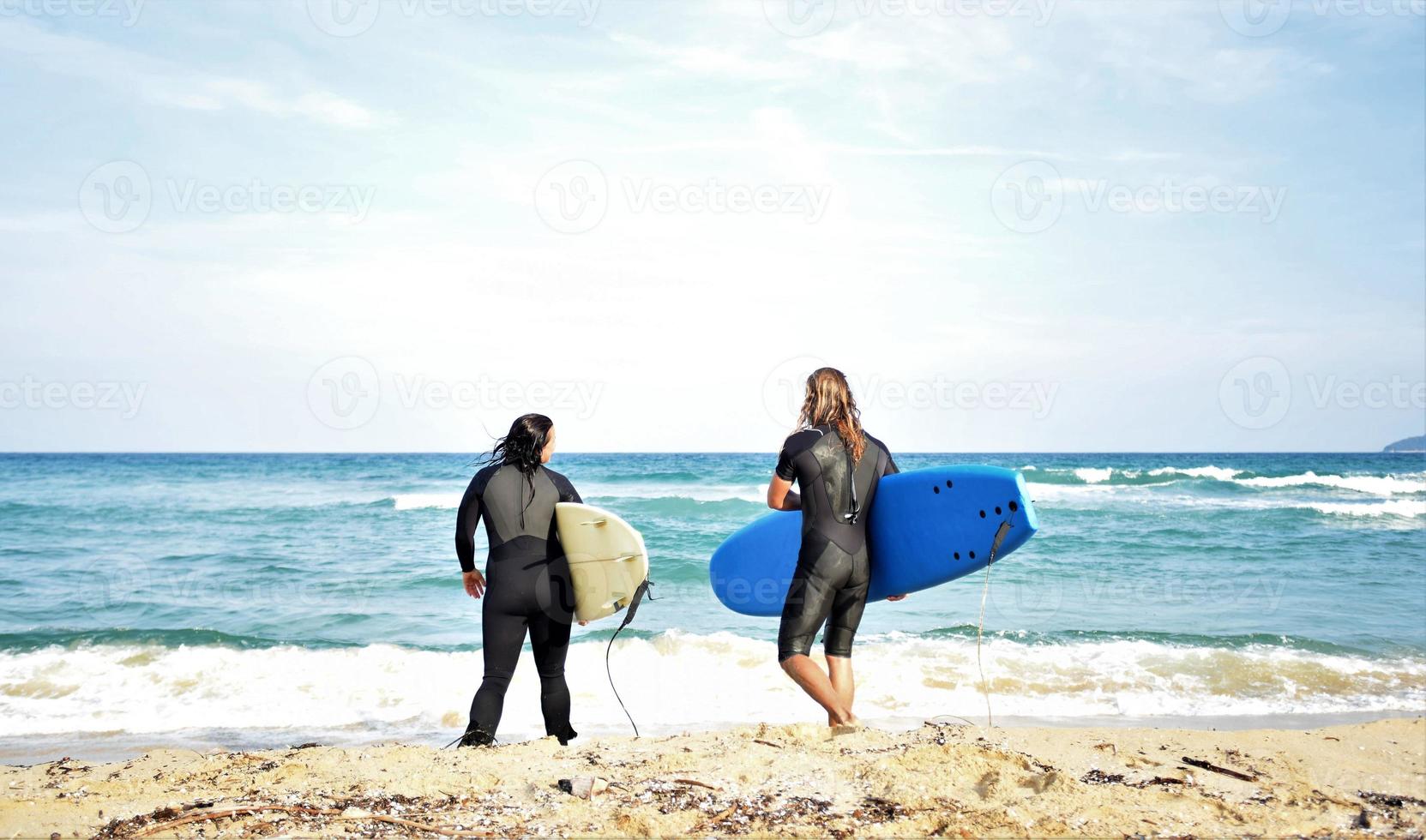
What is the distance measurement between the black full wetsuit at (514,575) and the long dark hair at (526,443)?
0.11ft

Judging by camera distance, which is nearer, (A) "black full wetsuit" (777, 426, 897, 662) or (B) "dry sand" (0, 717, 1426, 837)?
(B) "dry sand" (0, 717, 1426, 837)

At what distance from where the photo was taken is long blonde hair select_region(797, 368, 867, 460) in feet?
12.5

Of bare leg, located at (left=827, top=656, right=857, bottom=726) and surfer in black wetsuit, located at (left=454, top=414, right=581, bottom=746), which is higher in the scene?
surfer in black wetsuit, located at (left=454, top=414, right=581, bottom=746)

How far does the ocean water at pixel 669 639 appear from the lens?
548 centimetres

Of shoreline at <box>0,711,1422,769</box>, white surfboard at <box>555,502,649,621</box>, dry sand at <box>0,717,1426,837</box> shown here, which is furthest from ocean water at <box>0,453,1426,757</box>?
dry sand at <box>0,717,1426,837</box>

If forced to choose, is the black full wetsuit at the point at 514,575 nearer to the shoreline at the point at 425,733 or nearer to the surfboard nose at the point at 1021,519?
the shoreline at the point at 425,733

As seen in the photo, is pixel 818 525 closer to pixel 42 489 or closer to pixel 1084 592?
pixel 1084 592

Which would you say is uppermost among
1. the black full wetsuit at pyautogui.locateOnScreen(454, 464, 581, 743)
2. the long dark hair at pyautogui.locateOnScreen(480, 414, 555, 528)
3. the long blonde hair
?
the long blonde hair

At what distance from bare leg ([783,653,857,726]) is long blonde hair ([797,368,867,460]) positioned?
877 mm

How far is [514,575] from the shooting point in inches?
149

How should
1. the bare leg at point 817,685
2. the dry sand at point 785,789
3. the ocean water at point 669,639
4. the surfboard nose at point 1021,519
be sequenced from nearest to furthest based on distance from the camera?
the dry sand at point 785,789 < the bare leg at point 817,685 < the surfboard nose at point 1021,519 < the ocean water at point 669,639

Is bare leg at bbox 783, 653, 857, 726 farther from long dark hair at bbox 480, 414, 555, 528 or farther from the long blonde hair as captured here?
long dark hair at bbox 480, 414, 555, 528

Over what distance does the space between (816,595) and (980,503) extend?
1.01 m

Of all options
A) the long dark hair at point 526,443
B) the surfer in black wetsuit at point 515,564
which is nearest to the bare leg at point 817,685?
the surfer in black wetsuit at point 515,564
